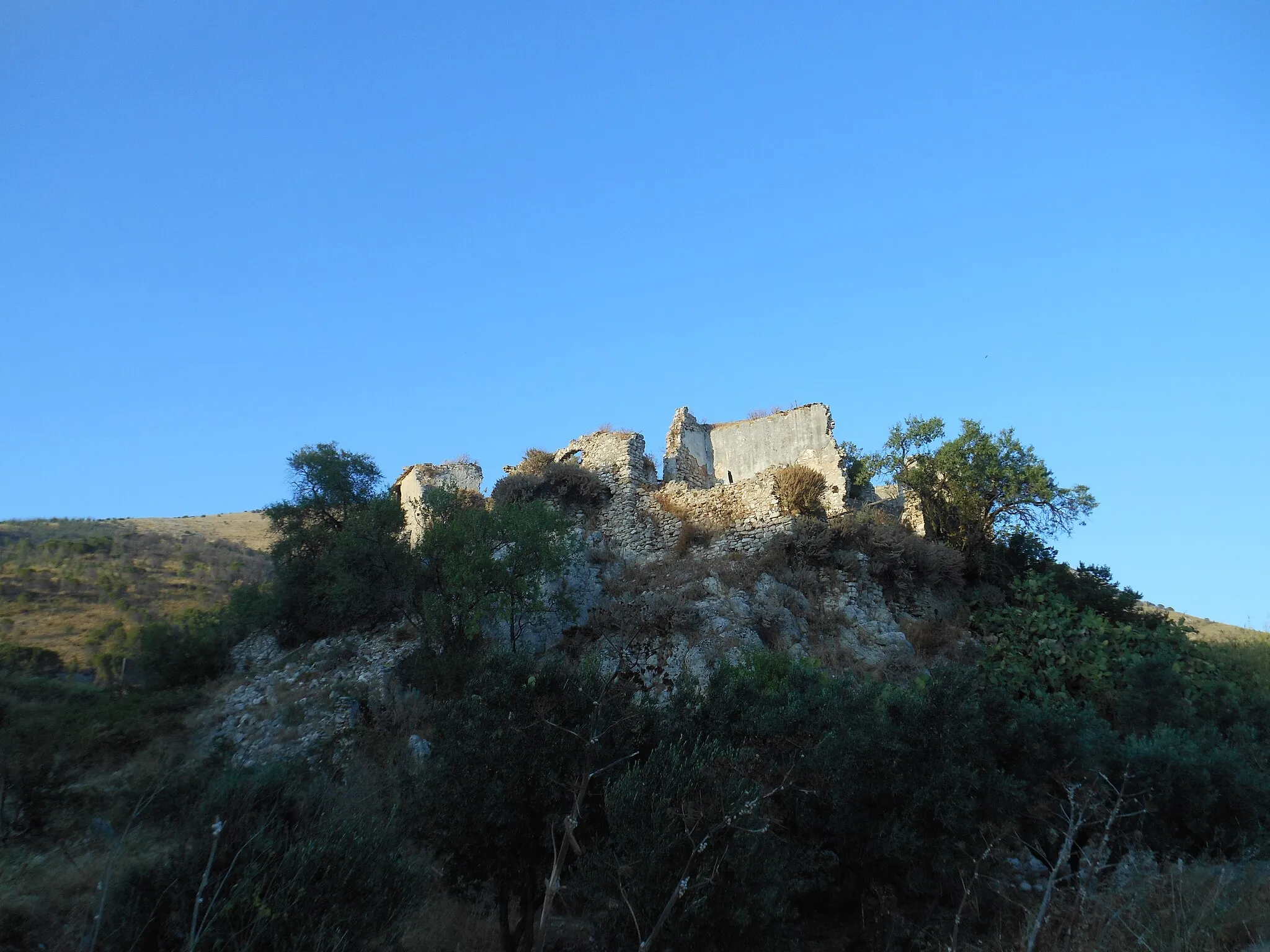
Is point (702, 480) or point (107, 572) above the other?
point (702, 480)

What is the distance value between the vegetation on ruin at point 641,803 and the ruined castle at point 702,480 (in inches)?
176

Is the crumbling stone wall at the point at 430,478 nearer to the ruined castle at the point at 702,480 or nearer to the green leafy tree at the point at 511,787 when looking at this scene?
the ruined castle at the point at 702,480

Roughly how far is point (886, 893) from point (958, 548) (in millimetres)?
16816

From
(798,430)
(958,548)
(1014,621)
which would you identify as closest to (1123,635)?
(1014,621)

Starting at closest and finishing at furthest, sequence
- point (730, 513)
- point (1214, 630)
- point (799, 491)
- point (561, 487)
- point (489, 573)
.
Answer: point (489, 573) < point (799, 491) < point (730, 513) < point (561, 487) < point (1214, 630)

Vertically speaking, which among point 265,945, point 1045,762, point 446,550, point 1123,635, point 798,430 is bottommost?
point 265,945

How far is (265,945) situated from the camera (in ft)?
31.7

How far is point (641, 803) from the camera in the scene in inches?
440

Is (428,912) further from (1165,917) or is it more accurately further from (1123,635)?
(1123,635)

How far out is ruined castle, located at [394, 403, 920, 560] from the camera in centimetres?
2812

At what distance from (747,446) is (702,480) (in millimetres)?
2050

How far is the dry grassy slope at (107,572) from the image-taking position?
35.8 meters

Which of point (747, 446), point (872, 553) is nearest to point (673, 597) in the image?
point (872, 553)

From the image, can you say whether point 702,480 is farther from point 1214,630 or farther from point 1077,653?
point 1214,630
